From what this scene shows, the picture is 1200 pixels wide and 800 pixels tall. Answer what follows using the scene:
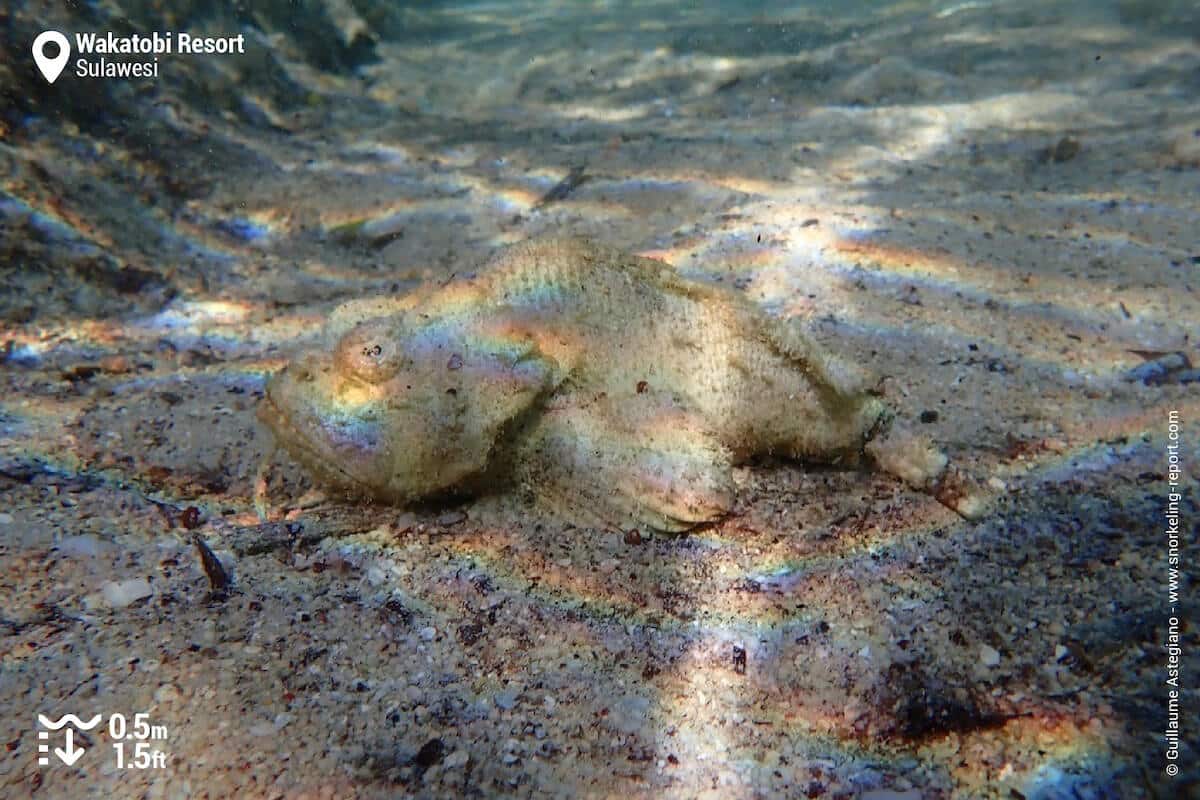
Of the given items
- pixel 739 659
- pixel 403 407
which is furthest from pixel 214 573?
pixel 739 659

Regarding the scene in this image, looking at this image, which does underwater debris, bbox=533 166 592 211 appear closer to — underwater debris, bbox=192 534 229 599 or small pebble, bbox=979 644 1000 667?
underwater debris, bbox=192 534 229 599

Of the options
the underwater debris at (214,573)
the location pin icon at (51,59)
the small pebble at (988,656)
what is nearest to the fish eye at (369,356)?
the underwater debris at (214,573)

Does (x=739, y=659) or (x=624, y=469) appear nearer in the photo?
(x=739, y=659)

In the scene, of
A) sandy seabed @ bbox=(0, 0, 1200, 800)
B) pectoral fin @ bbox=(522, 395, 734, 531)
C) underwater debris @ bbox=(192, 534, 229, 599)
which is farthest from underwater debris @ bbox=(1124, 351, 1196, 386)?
underwater debris @ bbox=(192, 534, 229, 599)

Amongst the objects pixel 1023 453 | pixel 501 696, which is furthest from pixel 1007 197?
pixel 501 696

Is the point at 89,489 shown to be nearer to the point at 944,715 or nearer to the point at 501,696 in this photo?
the point at 501,696

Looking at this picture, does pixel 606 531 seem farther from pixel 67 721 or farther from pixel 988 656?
pixel 67 721

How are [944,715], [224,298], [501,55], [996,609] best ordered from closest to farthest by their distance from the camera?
[944,715]
[996,609]
[224,298]
[501,55]

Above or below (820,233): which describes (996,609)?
below
